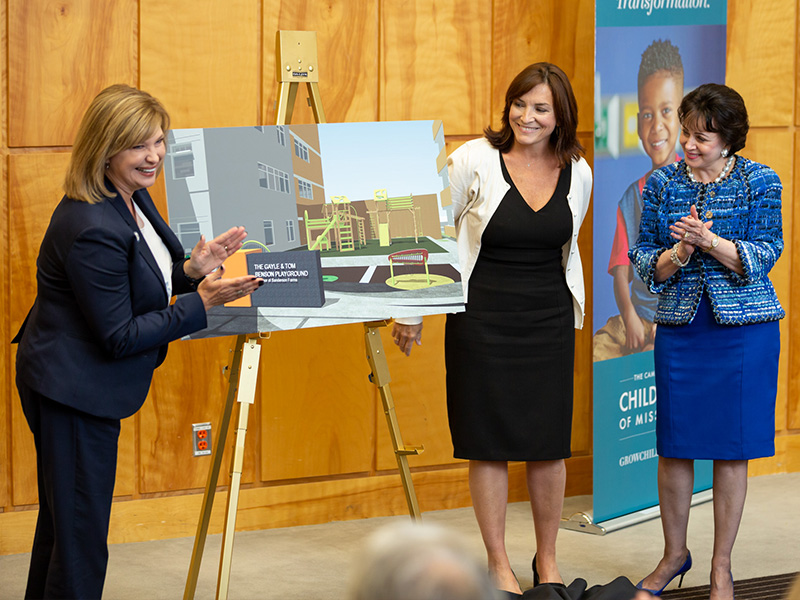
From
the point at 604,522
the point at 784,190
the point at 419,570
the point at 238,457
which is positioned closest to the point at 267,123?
the point at 238,457

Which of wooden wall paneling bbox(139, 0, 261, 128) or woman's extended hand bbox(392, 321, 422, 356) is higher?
wooden wall paneling bbox(139, 0, 261, 128)

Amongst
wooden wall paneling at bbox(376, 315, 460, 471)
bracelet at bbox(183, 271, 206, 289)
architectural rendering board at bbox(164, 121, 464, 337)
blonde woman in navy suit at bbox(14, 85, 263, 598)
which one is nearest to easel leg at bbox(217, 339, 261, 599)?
architectural rendering board at bbox(164, 121, 464, 337)

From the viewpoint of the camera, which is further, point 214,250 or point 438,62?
point 438,62

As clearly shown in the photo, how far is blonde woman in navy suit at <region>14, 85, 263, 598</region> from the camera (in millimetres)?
2498

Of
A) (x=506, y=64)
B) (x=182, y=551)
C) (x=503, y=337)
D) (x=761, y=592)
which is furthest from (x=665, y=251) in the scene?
(x=182, y=551)

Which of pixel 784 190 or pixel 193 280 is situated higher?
pixel 784 190

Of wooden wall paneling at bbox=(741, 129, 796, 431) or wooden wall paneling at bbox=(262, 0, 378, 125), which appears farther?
wooden wall paneling at bbox=(741, 129, 796, 431)

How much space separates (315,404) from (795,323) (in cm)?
269

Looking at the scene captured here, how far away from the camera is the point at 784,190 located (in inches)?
203

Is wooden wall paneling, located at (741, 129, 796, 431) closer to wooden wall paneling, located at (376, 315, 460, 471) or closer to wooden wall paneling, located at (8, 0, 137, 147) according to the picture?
wooden wall paneling, located at (376, 315, 460, 471)

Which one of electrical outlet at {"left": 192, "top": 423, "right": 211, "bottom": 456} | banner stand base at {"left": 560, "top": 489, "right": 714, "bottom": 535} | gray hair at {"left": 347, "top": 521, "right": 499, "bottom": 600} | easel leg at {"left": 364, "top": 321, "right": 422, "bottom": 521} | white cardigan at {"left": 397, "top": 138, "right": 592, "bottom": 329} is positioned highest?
white cardigan at {"left": 397, "top": 138, "right": 592, "bottom": 329}

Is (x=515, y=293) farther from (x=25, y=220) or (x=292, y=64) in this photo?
(x=25, y=220)

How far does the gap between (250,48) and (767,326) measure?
7.62ft

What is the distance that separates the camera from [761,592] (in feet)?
11.4
